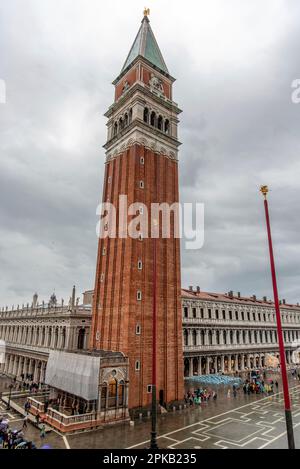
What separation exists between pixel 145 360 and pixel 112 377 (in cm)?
477

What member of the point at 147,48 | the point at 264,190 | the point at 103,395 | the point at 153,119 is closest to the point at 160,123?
the point at 153,119

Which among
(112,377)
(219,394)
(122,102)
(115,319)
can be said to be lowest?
(219,394)

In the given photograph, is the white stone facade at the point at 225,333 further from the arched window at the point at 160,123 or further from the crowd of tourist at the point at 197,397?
the arched window at the point at 160,123

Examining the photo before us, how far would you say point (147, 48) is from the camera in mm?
51344

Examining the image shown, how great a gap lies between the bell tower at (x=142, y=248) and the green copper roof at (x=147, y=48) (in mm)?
222

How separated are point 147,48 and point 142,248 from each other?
3580 cm

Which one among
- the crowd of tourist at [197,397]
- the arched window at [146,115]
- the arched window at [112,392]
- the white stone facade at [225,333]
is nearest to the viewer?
the arched window at [112,392]

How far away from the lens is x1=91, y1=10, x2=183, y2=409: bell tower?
1372 inches

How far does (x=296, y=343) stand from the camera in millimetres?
87125

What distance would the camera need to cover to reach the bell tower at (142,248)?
34.8m

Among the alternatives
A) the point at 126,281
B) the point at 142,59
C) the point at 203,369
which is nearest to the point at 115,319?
the point at 126,281

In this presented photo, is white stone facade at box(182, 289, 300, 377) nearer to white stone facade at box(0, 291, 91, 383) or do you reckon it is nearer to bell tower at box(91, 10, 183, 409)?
white stone facade at box(0, 291, 91, 383)

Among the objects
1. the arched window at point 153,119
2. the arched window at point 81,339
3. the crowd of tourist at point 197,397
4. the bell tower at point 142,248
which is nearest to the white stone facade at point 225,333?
the crowd of tourist at point 197,397
